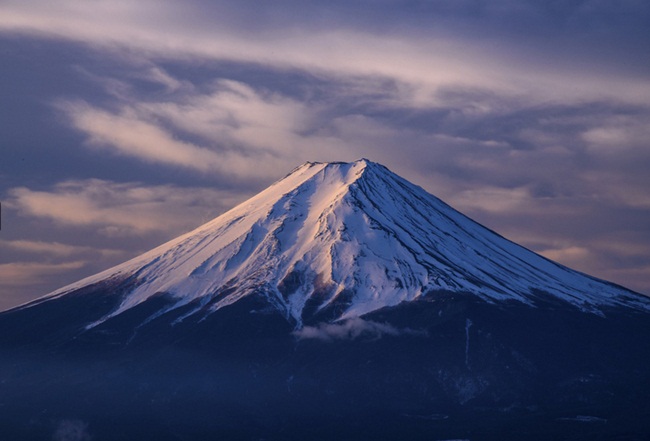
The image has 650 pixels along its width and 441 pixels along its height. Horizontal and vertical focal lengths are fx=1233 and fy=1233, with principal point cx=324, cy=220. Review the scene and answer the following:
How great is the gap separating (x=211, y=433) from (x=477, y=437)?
1581 inches

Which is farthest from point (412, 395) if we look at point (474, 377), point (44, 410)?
point (44, 410)

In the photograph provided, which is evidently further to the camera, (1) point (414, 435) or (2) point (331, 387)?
(2) point (331, 387)

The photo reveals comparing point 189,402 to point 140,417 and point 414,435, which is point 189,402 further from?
point 414,435

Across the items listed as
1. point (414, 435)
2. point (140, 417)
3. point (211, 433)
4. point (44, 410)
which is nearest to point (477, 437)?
point (414, 435)

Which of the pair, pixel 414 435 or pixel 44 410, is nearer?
pixel 414 435

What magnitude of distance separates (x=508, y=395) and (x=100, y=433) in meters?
64.4

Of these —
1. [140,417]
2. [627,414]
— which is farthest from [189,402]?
[627,414]

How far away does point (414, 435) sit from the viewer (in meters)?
184

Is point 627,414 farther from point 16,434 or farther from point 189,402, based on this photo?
point 16,434

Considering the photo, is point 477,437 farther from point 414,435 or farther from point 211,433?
point 211,433

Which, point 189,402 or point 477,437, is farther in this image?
point 189,402

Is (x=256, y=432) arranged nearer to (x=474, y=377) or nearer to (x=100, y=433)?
(x=100, y=433)

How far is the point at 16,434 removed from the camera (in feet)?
637

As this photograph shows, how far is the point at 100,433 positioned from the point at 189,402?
1532cm
